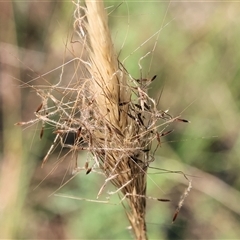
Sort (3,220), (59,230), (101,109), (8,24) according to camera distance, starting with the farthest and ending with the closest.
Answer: (8,24)
(59,230)
(3,220)
(101,109)

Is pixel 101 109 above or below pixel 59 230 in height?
above

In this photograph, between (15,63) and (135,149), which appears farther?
(15,63)

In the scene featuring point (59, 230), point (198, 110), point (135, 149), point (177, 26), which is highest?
point (177, 26)

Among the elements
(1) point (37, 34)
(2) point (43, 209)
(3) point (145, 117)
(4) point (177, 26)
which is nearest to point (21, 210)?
(2) point (43, 209)

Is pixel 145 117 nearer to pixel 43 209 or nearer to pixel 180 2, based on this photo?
pixel 43 209

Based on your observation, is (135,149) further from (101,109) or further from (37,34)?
(37,34)

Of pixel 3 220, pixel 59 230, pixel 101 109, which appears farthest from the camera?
pixel 59 230
